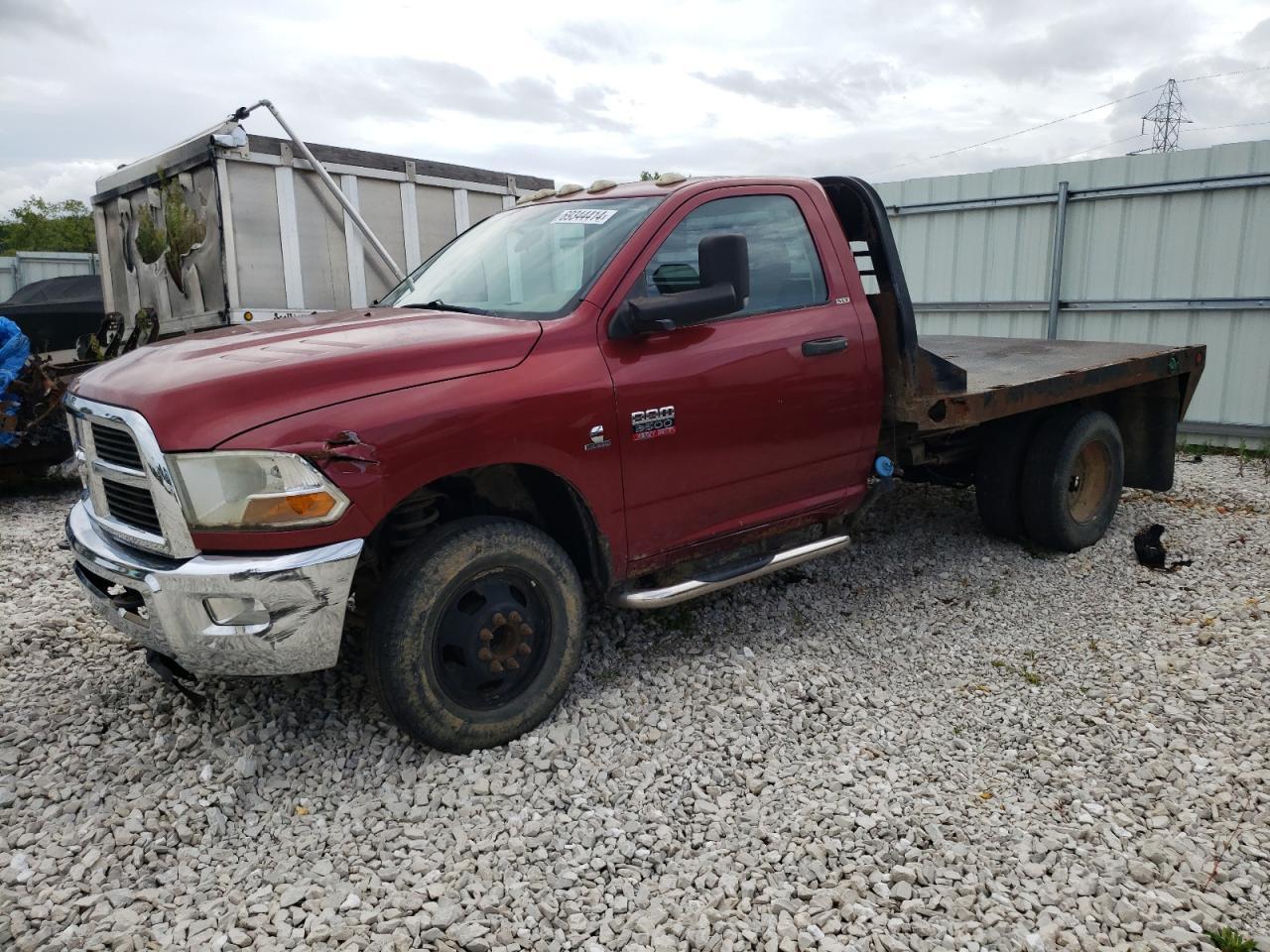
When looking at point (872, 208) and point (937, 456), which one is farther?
point (937, 456)

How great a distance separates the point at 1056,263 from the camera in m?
10.2

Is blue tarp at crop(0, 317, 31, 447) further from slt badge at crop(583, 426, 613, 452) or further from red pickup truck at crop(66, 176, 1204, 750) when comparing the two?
slt badge at crop(583, 426, 613, 452)

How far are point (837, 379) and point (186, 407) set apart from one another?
109 inches

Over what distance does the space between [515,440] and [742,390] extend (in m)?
1.13

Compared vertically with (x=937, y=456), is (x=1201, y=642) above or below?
below

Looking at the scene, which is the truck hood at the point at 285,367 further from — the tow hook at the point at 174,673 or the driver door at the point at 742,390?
the tow hook at the point at 174,673

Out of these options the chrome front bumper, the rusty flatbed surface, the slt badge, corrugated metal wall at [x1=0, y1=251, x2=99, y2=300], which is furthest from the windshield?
corrugated metal wall at [x1=0, y1=251, x2=99, y2=300]

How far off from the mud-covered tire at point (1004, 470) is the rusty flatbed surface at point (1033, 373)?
0.35 metres

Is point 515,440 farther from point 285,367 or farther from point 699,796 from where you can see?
point 699,796

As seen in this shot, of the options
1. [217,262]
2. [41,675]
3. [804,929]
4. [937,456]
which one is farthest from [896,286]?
[217,262]

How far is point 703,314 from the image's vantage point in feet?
11.9

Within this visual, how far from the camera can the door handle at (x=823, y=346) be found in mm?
4234

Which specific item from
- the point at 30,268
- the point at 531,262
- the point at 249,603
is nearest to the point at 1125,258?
the point at 531,262

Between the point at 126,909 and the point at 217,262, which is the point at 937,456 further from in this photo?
the point at 217,262
